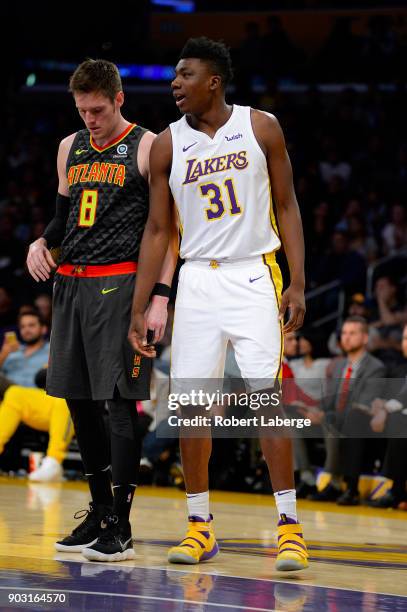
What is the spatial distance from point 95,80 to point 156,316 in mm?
980

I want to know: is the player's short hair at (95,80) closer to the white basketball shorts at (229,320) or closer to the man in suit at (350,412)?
the white basketball shorts at (229,320)

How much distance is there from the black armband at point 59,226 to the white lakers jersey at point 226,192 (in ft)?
1.82

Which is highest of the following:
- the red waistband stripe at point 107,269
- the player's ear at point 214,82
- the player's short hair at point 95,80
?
the player's short hair at point 95,80

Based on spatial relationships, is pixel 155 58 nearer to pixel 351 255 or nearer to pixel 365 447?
pixel 351 255

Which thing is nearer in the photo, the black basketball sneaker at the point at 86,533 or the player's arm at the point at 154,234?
the player's arm at the point at 154,234

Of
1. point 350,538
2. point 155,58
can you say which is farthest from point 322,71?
point 350,538

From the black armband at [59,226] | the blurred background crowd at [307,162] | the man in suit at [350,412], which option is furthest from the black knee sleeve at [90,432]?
the man in suit at [350,412]

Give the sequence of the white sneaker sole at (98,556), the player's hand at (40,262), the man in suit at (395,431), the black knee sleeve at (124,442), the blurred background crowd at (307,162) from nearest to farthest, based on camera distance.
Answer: the white sneaker sole at (98,556)
the black knee sleeve at (124,442)
the player's hand at (40,262)
the man in suit at (395,431)
the blurred background crowd at (307,162)

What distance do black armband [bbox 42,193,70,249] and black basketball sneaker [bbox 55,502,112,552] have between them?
1110 mm

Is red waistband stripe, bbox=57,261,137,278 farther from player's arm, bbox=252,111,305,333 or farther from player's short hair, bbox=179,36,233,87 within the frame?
player's short hair, bbox=179,36,233,87

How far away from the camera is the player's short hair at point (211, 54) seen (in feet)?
14.9

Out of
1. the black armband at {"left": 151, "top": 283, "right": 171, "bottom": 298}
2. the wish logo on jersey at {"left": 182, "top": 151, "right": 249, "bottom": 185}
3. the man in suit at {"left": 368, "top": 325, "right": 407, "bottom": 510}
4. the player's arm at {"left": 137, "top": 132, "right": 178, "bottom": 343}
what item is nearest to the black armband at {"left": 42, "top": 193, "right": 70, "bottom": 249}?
the player's arm at {"left": 137, "top": 132, "right": 178, "bottom": 343}

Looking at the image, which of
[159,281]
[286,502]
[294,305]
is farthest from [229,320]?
[286,502]

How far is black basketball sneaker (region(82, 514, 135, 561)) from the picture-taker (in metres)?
4.39
